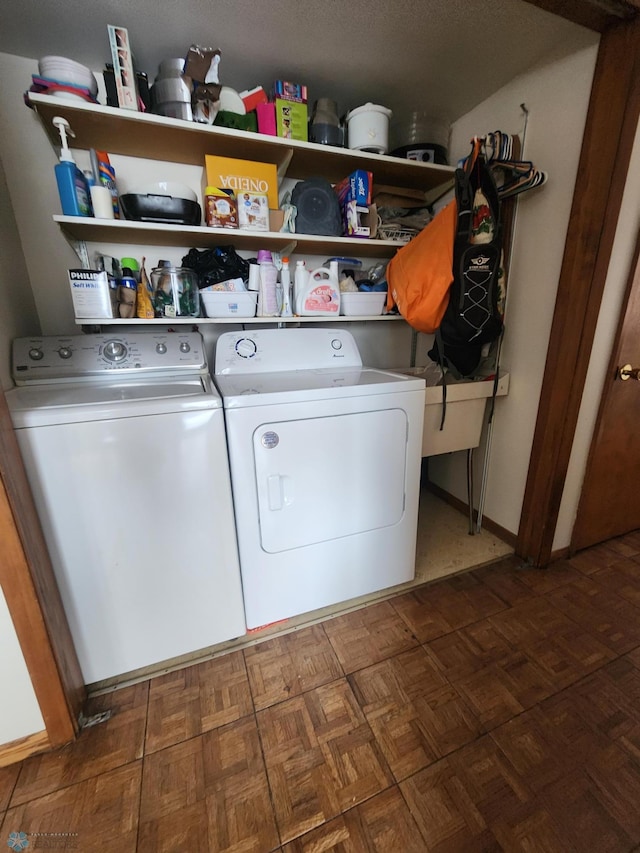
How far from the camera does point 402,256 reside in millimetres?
1604

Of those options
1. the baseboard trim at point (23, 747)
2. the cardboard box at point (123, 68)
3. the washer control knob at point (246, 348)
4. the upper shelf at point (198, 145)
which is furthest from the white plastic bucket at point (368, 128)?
the baseboard trim at point (23, 747)

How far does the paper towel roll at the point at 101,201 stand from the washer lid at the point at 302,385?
72 cm

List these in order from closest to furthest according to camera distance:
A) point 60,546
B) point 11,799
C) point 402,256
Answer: point 11,799 < point 60,546 < point 402,256

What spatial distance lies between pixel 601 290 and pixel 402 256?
0.81 metres

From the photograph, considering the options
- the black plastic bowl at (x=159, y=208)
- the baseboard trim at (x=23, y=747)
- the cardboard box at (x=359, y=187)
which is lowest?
the baseboard trim at (x=23, y=747)

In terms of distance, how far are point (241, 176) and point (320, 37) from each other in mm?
549

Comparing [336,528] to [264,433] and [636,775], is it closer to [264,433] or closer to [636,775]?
[264,433]

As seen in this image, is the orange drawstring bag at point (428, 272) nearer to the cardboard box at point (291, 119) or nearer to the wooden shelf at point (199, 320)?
the wooden shelf at point (199, 320)

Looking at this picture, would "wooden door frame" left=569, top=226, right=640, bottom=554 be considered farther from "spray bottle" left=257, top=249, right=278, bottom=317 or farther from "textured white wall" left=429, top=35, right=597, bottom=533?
"spray bottle" left=257, top=249, right=278, bottom=317

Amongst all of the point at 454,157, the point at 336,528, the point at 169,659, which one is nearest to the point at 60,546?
the point at 169,659

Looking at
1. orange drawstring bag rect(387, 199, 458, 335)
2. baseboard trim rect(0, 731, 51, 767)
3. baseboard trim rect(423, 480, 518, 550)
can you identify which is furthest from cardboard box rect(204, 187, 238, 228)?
baseboard trim rect(423, 480, 518, 550)

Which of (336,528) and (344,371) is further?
(344,371)

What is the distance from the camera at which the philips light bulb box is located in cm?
127

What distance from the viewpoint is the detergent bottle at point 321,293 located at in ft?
5.26
